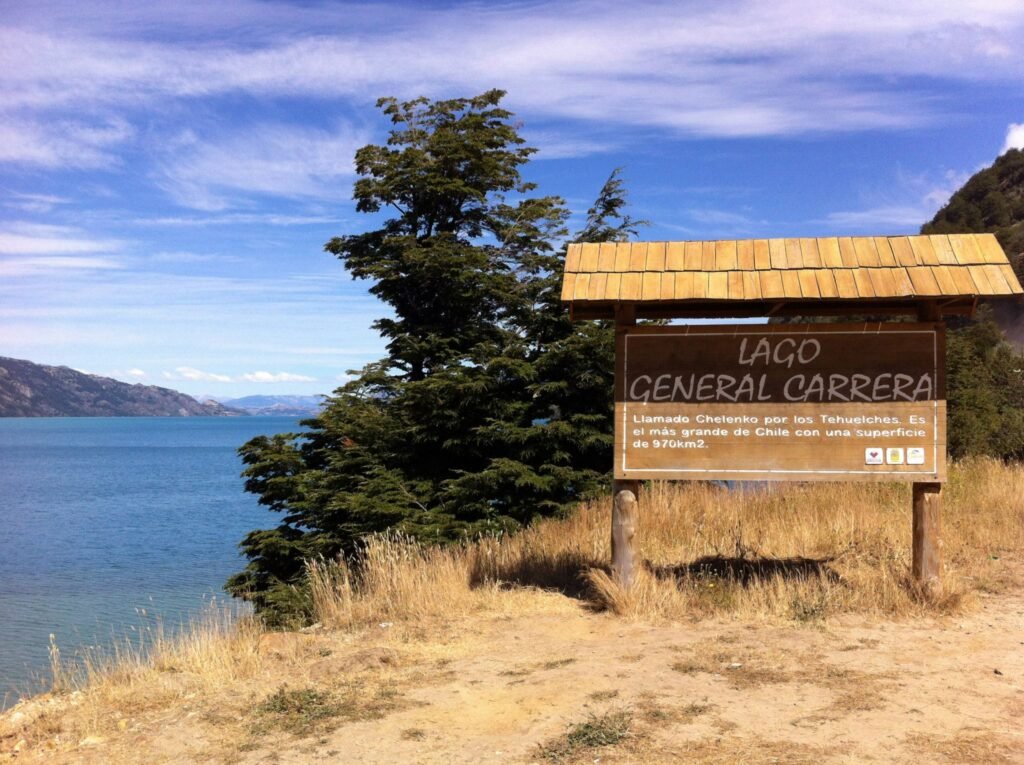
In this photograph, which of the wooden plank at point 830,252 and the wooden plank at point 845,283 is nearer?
the wooden plank at point 845,283

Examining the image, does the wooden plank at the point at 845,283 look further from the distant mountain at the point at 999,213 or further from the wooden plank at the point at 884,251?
the distant mountain at the point at 999,213

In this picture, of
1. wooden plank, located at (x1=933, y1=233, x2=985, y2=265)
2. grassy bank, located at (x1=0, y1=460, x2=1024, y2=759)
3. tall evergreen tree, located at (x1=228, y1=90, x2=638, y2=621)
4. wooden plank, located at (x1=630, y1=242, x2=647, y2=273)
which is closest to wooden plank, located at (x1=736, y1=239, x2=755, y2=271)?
wooden plank, located at (x1=630, y1=242, x2=647, y2=273)

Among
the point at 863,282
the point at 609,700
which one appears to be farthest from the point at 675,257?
the point at 609,700

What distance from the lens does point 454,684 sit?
5984 millimetres

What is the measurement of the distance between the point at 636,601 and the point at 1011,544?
191 inches

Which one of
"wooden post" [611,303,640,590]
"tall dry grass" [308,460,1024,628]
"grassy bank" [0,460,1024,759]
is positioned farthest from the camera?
"wooden post" [611,303,640,590]

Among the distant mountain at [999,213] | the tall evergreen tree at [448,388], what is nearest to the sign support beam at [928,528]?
the tall evergreen tree at [448,388]

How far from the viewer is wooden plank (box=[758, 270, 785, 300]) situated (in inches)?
279

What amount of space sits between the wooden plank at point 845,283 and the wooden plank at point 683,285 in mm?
1168

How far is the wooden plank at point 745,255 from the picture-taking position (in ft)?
24.2

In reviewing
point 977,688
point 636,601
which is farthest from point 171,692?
point 977,688

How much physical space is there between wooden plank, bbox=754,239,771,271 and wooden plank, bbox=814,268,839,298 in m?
0.41

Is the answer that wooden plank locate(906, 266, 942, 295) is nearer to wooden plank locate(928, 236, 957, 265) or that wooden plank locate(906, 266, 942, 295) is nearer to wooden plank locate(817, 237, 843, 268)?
wooden plank locate(928, 236, 957, 265)

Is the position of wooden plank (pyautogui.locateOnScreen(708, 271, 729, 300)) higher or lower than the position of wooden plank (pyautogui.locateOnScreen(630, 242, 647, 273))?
lower
